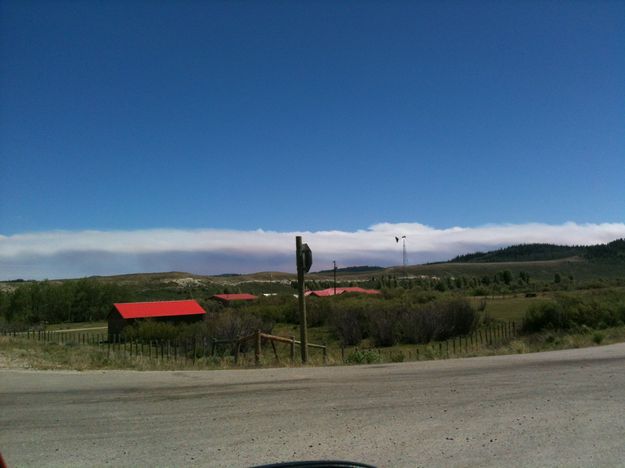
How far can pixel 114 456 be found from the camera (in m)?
7.71

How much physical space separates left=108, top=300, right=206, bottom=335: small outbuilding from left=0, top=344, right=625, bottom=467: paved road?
3619cm

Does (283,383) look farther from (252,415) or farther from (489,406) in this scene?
(489,406)

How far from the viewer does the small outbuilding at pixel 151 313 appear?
5066cm

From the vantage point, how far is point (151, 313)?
5244 centimetres

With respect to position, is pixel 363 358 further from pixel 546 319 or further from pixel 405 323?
pixel 546 319

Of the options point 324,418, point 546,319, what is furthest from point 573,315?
point 324,418

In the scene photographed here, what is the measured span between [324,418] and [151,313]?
45.3 m

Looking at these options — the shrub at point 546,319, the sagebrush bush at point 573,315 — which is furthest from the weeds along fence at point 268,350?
the sagebrush bush at point 573,315

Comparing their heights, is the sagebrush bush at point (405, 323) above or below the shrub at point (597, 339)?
below

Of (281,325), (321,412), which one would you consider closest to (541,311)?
(281,325)

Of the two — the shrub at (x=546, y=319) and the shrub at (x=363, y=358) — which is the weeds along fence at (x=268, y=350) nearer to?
the shrub at (x=363, y=358)

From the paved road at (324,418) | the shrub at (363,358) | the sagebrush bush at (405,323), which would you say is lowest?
the sagebrush bush at (405,323)

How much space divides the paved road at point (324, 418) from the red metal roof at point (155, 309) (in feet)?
121

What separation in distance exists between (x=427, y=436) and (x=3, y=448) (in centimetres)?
602
